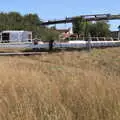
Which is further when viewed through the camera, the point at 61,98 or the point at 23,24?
the point at 23,24

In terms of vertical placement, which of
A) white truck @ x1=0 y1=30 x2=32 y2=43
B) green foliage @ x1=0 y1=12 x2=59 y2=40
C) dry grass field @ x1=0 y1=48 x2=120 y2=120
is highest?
green foliage @ x1=0 y1=12 x2=59 y2=40

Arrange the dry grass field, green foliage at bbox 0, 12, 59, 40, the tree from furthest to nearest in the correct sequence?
green foliage at bbox 0, 12, 59, 40, the tree, the dry grass field

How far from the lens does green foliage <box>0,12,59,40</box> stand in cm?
13101

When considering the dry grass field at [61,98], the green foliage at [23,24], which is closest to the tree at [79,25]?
the green foliage at [23,24]

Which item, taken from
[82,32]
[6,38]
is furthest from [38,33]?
[6,38]

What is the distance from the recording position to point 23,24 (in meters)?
141

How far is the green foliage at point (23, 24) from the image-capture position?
131 metres

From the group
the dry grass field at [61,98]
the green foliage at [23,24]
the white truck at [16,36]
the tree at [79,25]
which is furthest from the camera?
the green foliage at [23,24]

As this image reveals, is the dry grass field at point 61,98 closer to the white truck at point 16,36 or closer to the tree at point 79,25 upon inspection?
the white truck at point 16,36

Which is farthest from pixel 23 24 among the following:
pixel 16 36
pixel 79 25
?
pixel 16 36

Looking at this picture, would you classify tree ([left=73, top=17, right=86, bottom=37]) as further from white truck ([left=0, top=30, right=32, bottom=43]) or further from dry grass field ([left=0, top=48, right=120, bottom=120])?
dry grass field ([left=0, top=48, right=120, bottom=120])

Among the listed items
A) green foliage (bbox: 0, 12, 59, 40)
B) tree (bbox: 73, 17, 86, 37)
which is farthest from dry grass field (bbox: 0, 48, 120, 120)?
green foliage (bbox: 0, 12, 59, 40)

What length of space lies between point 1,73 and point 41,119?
140 inches

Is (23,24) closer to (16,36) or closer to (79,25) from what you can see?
(79,25)
